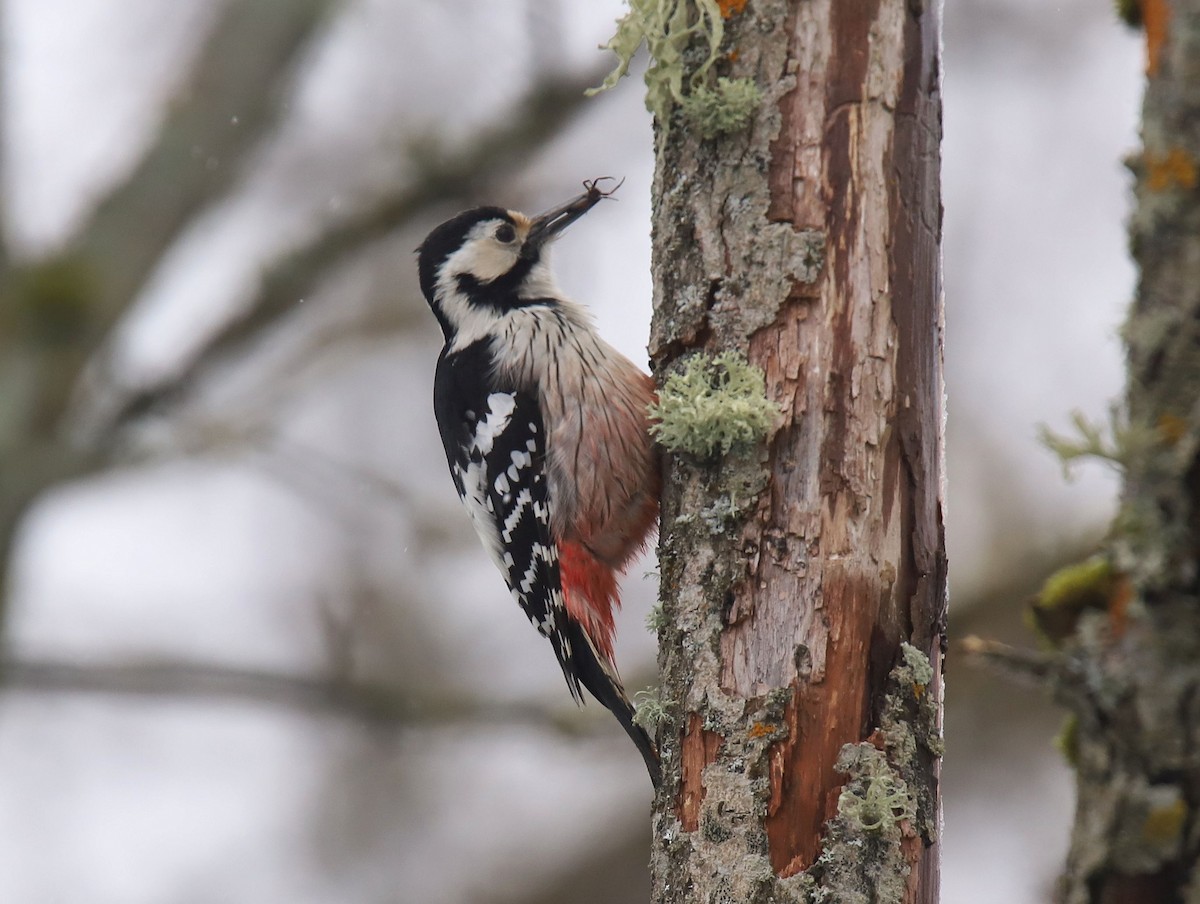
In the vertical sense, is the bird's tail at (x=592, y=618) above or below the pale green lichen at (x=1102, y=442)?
above

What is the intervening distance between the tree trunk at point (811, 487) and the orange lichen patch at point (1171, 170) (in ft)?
3.37

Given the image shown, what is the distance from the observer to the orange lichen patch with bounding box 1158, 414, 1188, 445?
4.79ft

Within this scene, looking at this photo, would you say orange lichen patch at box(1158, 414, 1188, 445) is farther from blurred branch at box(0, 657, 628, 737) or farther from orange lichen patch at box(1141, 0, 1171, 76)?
blurred branch at box(0, 657, 628, 737)

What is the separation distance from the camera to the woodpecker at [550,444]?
3566 mm

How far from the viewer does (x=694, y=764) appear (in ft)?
8.00

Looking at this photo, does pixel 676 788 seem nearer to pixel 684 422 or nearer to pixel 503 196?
pixel 684 422

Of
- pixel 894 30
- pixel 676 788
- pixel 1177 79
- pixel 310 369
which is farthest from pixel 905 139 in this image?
pixel 310 369

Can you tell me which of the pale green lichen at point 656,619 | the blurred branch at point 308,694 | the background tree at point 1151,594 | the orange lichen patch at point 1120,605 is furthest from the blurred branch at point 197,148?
the orange lichen patch at point 1120,605

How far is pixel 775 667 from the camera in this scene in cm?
239

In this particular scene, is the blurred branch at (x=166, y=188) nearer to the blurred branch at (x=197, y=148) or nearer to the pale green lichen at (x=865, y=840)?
the blurred branch at (x=197, y=148)

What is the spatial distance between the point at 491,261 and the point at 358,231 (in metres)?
1.89

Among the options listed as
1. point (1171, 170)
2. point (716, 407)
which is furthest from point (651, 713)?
point (1171, 170)

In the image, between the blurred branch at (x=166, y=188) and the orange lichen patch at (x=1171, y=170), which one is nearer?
the orange lichen patch at (x=1171, y=170)

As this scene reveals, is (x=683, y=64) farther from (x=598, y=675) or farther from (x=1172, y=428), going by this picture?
(x=598, y=675)
